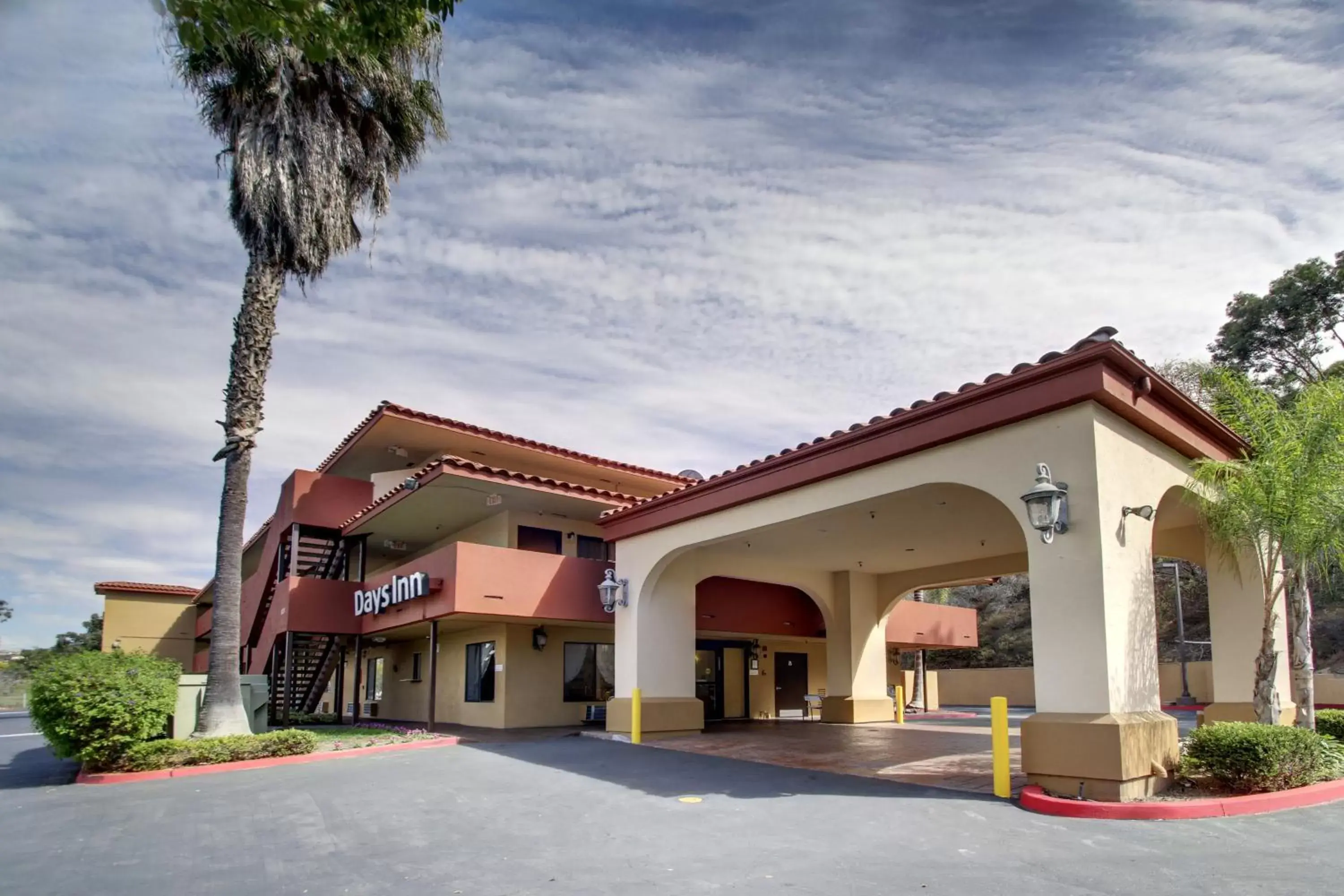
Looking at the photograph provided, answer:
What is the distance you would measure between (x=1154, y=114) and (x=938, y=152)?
2358mm

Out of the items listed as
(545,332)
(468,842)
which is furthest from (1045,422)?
(545,332)

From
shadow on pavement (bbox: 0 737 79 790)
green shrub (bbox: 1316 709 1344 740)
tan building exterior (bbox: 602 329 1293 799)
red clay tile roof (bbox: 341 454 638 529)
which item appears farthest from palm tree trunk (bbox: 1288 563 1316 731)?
shadow on pavement (bbox: 0 737 79 790)

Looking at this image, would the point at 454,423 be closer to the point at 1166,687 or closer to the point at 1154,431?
the point at 1154,431

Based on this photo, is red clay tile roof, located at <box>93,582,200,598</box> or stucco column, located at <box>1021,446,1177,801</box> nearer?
stucco column, located at <box>1021,446,1177,801</box>

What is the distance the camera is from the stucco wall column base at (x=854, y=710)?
21.5 m

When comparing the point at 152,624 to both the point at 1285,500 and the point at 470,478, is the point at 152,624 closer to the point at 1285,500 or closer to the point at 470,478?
the point at 470,478

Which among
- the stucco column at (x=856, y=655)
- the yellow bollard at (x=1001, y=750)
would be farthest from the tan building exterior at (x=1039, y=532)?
the stucco column at (x=856, y=655)

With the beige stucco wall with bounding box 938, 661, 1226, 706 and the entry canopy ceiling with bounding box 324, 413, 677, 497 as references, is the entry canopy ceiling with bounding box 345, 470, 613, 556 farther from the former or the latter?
the beige stucco wall with bounding box 938, 661, 1226, 706

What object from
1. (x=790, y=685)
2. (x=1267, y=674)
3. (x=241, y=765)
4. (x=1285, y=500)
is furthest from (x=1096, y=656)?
(x=790, y=685)

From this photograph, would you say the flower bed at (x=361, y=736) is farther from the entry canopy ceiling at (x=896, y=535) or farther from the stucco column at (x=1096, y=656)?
the stucco column at (x=1096, y=656)

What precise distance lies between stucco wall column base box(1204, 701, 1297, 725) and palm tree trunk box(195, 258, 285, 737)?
52.0 ft

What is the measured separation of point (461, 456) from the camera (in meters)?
22.4

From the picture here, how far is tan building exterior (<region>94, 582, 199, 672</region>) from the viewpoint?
36688 mm

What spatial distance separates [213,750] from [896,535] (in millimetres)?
12401
